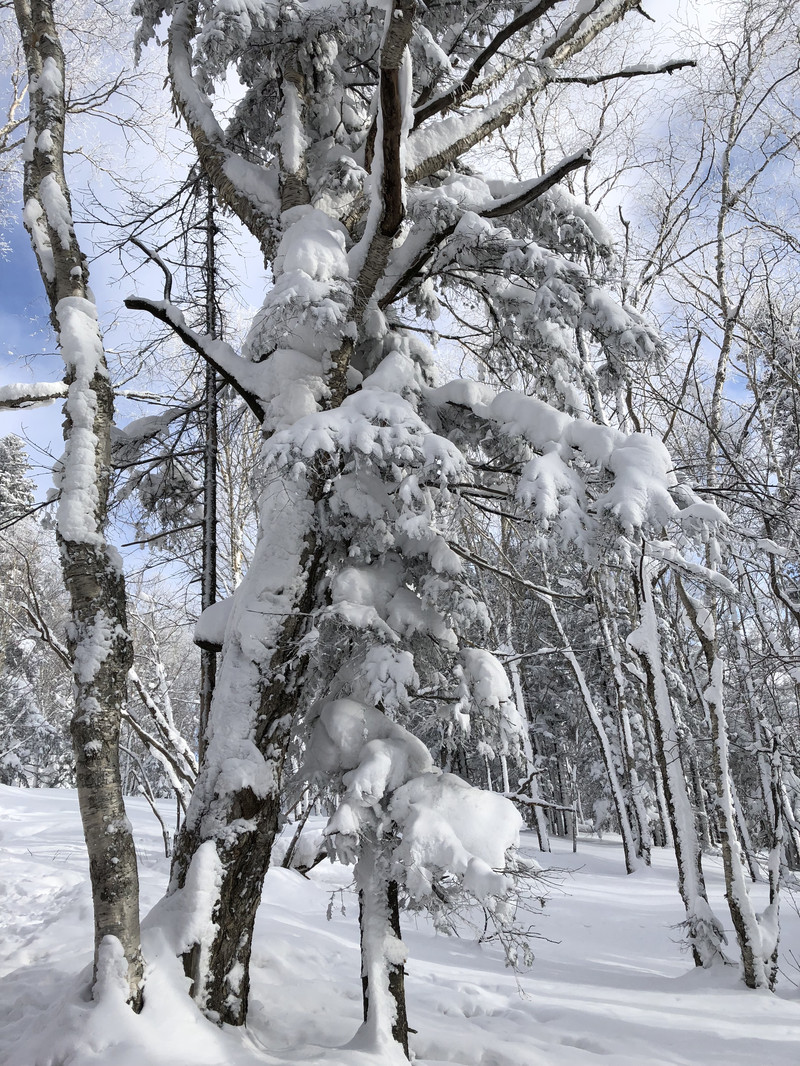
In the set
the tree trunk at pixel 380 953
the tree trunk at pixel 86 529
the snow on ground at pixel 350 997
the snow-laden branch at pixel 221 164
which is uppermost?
the snow-laden branch at pixel 221 164

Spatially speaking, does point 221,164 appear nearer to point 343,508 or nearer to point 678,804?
point 343,508

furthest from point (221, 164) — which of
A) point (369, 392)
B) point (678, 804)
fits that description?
point (678, 804)

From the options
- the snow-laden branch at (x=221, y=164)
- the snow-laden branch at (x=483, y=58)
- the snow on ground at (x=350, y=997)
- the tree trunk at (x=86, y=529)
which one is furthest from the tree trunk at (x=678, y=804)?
the tree trunk at (x=86, y=529)

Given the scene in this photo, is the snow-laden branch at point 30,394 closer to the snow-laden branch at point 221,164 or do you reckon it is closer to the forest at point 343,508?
the forest at point 343,508

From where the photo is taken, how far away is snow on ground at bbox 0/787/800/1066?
9.66 ft

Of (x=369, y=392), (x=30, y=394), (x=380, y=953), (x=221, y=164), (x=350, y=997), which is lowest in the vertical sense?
(x=350, y=997)

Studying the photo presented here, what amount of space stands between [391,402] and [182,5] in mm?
4143

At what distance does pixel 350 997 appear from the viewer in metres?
4.86

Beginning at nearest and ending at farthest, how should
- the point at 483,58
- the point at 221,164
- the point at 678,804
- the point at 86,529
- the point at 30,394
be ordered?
the point at 86,529 → the point at 30,394 → the point at 483,58 → the point at 221,164 → the point at 678,804

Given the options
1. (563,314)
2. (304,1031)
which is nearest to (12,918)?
(304,1031)

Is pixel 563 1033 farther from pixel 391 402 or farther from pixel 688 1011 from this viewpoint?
pixel 391 402

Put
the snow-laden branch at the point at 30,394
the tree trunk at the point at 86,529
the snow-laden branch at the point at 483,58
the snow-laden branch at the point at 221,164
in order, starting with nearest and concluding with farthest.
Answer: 1. the tree trunk at the point at 86,529
2. the snow-laden branch at the point at 30,394
3. the snow-laden branch at the point at 483,58
4. the snow-laden branch at the point at 221,164

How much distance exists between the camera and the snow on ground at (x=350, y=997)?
9.66 feet

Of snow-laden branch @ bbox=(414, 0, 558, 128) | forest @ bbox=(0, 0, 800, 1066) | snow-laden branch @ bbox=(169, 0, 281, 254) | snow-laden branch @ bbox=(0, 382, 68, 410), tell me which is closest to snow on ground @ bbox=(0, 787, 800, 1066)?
forest @ bbox=(0, 0, 800, 1066)
